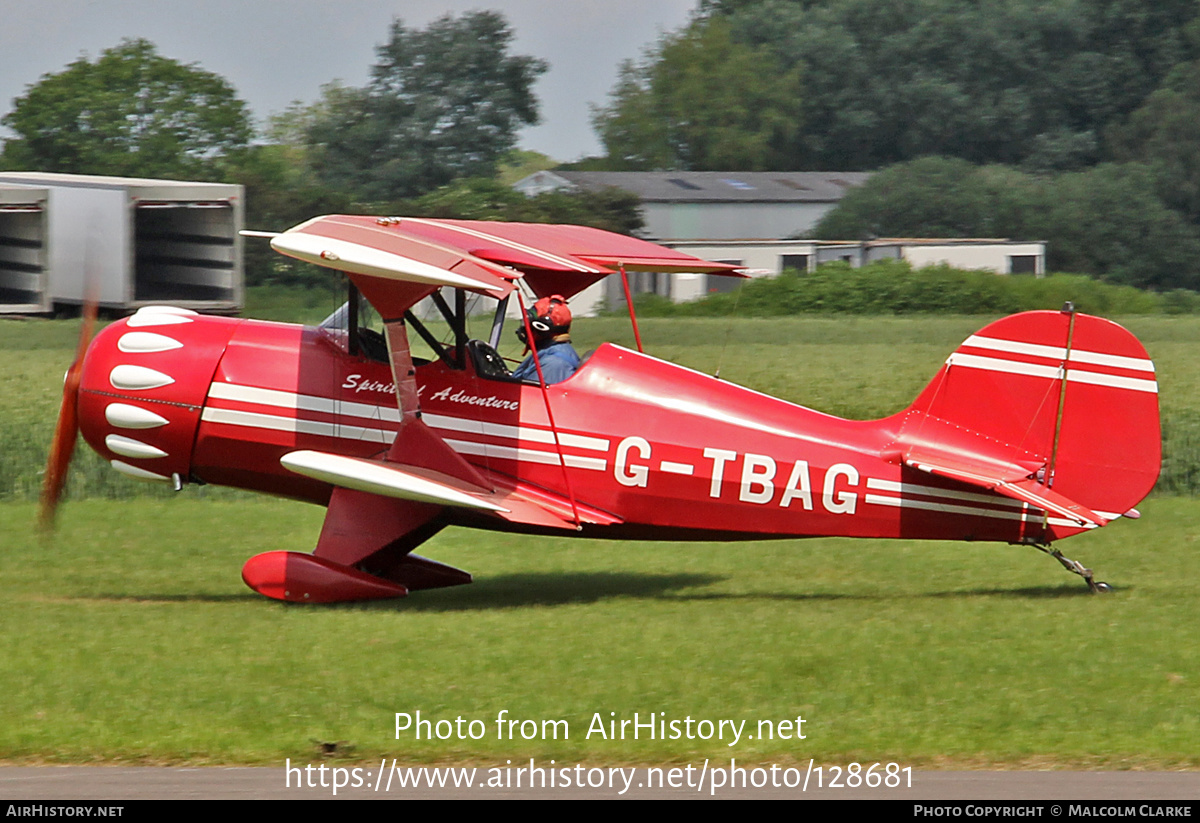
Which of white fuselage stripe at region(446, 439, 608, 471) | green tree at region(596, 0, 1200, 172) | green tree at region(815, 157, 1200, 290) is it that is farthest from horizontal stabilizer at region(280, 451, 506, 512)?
green tree at region(596, 0, 1200, 172)

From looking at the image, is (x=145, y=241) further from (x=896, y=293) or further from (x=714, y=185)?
(x=714, y=185)

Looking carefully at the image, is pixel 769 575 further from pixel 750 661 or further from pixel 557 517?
pixel 750 661

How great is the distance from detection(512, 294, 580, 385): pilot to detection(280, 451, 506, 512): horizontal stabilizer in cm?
123

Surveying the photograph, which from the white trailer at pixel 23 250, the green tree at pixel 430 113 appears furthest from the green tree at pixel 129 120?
the white trailer at pixel 23 250

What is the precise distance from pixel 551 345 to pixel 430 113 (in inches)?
2846

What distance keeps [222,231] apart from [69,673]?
24.5 m

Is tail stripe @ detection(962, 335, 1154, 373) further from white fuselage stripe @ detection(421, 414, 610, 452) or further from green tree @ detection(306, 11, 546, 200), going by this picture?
green tree @ detection(306, 11, 546, 200)

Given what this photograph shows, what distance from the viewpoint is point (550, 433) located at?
1052 cm

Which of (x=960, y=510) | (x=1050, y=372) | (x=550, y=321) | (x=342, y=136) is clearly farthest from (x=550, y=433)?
(x=342, y=136)

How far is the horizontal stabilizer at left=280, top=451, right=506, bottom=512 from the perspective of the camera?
31.8ft

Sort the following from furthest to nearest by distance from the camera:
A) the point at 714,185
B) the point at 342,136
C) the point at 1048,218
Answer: the point at 342,136
the point at 714,185
the point at 1048,218

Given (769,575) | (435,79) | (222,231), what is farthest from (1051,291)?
(435,79)

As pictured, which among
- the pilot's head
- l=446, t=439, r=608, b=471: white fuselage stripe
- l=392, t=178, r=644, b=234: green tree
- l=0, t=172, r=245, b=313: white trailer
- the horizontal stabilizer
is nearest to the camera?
the horizontal stabilizer

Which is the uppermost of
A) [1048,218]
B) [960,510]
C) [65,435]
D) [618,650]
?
[1048,218]
